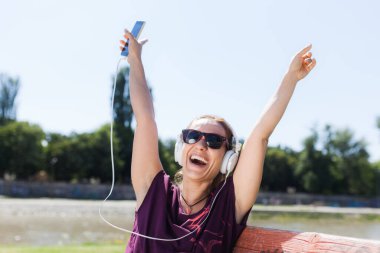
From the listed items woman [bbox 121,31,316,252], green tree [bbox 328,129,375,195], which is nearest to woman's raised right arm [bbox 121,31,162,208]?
woman [bbox 121,31,316,252]

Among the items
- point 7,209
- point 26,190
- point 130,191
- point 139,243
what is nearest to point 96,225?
point 7,209

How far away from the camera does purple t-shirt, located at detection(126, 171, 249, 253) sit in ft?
7.59

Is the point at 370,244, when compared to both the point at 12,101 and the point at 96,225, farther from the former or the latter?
the point at 12,101

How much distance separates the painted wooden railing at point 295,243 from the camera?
1838mm

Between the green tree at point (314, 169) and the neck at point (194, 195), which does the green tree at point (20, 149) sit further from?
the neck at point (194, 195)

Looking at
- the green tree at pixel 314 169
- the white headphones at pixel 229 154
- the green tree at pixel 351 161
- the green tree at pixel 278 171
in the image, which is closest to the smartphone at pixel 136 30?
the white headphones at pixel 229 154

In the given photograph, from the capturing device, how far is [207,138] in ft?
8.59

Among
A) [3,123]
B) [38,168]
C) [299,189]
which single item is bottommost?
[299,189]

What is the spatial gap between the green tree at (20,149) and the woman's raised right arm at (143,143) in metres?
48.3

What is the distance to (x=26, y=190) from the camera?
158 ft

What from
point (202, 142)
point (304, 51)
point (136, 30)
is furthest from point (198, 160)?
point (136, 30)

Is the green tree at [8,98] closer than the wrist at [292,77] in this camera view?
No

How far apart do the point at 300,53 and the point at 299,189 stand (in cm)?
6722

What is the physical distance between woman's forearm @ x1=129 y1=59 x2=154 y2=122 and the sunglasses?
0.31m
